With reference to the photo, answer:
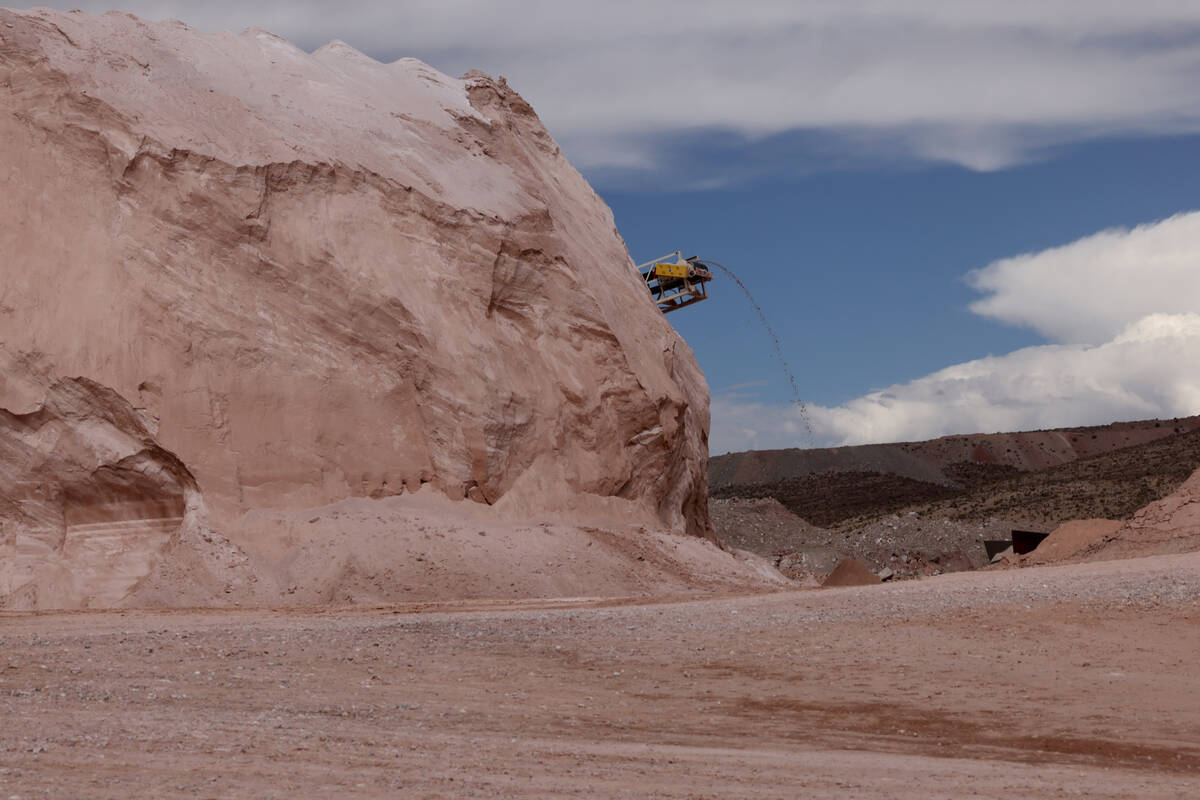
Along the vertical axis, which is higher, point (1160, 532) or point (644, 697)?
point (1160, 532)

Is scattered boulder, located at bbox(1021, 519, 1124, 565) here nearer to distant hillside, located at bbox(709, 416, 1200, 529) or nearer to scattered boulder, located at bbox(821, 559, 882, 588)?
scattered boulder, located at bbox(821, 559, 882, 588)

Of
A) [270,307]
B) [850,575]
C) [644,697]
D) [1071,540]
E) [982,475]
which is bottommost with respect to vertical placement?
[644,697]

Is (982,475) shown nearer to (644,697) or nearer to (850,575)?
(850,575)

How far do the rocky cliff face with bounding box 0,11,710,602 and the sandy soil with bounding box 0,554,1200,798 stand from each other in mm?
3590

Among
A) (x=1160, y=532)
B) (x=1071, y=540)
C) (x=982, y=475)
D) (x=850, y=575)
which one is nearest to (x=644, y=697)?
(x=850, y=575)

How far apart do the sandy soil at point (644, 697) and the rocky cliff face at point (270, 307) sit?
11.8ft

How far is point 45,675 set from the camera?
10.7 meters

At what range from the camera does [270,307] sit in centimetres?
2020

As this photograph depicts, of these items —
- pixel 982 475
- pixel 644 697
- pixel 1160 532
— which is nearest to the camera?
pixel 644 697

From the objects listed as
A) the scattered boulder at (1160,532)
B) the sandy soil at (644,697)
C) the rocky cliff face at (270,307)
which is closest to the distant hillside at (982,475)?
the scattered boulder at (1160,532)

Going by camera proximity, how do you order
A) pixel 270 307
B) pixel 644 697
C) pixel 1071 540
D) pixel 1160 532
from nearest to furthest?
pixel 644 697 < pixel 270 307 < pixel 1160 532 < pixel 1071 540

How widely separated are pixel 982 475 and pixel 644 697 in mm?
73631

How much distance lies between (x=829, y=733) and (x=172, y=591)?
1137 centimetres

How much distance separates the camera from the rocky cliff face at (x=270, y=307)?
19234 millimetres
